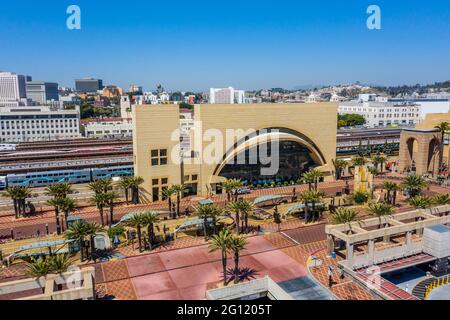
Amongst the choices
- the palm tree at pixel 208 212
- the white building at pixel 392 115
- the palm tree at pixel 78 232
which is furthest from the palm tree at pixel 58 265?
the white building at pixel 392 115

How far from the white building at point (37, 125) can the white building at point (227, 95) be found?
58720mm

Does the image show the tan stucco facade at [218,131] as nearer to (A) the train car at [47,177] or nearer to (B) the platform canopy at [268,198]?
(B) the platform canopy at [268,198]

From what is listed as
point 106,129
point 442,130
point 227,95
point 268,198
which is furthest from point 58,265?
point 106,129

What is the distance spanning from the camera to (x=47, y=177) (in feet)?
245

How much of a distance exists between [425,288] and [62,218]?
47390mm

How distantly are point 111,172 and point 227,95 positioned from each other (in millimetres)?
63436

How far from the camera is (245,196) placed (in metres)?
68.6

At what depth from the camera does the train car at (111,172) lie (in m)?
77.6

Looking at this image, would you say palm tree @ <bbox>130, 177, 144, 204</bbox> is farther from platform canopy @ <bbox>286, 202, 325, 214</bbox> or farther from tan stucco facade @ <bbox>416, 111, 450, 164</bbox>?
tan stucco facade @ <bbox>416, 111, 450, 164</bbox>

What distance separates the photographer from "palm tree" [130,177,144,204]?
59766mm

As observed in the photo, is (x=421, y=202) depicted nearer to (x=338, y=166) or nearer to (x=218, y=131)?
(x=338, y=166)

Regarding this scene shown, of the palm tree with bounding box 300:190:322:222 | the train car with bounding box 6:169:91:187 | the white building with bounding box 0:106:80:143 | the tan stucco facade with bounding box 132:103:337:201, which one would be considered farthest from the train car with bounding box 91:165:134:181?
the white building with bounding box 0:106:80:143

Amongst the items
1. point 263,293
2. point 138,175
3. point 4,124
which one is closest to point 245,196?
point 138,175
